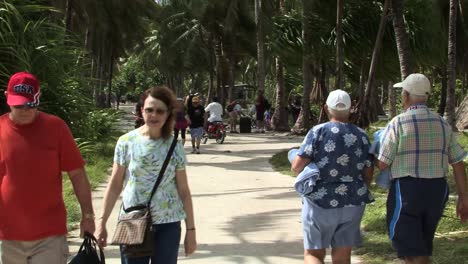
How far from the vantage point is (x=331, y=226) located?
4.62m

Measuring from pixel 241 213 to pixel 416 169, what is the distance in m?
4.56

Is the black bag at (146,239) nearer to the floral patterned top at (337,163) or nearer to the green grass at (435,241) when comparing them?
the floral patterned top at (337,163)

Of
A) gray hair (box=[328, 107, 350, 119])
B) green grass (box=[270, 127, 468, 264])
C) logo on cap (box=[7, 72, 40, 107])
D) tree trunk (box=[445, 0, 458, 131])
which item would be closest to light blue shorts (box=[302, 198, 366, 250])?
gray hair (box=[328, 107, 350, 119])

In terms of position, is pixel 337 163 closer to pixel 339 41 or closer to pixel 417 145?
pixel 417 145

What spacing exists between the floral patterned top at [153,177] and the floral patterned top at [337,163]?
3.50 ft

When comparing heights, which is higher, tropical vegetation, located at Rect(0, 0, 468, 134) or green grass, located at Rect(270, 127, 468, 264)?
tropical vegetation, located at Rect(0, 0, 468, 134)

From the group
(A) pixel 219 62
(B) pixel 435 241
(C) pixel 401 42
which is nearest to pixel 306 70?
(C) pixel 401 42

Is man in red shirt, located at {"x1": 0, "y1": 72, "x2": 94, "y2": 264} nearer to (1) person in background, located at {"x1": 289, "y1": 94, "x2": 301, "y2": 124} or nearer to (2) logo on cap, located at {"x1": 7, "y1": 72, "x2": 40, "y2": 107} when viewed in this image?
(2) logo on cap, located at {"x1": 7, "y1": 72, "x2": 40, "y2": 107}

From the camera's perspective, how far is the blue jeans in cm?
396

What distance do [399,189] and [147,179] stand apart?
5.90ft

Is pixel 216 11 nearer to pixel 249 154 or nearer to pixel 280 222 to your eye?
pixel 249 154

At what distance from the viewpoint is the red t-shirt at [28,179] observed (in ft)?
12.1

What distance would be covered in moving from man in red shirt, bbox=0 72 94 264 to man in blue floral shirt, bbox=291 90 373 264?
1745 mm

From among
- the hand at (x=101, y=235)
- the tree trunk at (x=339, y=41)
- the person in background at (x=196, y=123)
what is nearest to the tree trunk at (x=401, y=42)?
the hand at (x=101, y=235)
